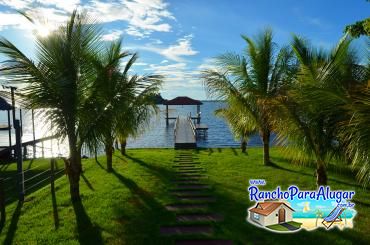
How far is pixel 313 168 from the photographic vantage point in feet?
35.4

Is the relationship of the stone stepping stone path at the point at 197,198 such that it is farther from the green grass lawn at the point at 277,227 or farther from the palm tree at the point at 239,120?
the palm tree at the point at 239,120

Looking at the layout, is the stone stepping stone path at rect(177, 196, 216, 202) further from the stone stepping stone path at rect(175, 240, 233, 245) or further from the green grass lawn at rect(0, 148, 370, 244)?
the stone stepping stone path at rect(175, 240, 233, 245)

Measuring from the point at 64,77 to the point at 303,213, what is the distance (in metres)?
5.21

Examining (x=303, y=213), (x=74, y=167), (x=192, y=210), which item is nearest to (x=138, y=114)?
(x=74, y=167)

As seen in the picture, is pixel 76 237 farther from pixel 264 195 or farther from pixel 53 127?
pixel 264 195

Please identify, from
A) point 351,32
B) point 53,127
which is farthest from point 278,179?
point 53,127

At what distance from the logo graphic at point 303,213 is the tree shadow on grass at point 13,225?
13.6ft

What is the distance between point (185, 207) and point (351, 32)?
5.49 metres

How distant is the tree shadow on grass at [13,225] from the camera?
531 centimetres

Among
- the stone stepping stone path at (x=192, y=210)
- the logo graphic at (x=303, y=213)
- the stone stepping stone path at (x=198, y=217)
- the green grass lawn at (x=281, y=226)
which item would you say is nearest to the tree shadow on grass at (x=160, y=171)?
the stone stepping stone path at (x=192, y=210)

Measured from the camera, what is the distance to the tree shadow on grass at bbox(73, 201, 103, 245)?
16.9ft

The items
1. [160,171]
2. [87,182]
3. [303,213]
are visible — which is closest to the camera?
[303,213]

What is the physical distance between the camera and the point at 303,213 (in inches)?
232

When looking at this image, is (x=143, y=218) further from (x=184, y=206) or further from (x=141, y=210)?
(x=184, y=206)
